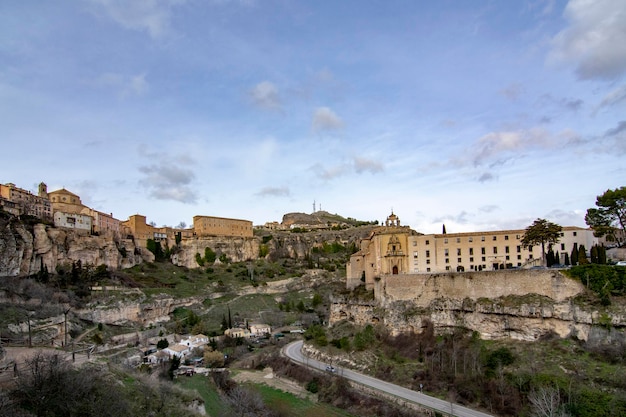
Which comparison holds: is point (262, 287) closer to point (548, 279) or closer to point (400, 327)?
point (400, 327)

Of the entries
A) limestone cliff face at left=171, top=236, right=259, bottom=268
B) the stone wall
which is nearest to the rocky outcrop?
the stone wall

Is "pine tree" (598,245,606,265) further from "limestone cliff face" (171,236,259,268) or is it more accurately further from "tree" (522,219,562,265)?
"limestone cliff face" (171,236,259,268)

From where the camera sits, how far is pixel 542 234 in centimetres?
3741

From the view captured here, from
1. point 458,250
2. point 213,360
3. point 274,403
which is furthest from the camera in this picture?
point 213,360

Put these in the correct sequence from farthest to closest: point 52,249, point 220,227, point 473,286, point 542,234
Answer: point 220,227 < point 52,249 < point 542,234 < point 473,286

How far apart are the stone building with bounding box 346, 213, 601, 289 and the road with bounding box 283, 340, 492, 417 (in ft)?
34.6

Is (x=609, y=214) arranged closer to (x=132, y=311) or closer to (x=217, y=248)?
(x=132, y=311)

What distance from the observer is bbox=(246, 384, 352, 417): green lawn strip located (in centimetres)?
3147

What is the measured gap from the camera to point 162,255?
83688mm

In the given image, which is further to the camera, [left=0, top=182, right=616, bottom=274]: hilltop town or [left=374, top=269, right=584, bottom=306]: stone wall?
[left=0, top=182, right=616, bottom=274]: hilltop town

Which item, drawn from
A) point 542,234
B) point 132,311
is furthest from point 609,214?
point 132,311

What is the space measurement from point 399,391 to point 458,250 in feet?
53.0

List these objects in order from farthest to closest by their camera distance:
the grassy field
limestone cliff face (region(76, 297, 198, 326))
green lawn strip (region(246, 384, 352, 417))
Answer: limestone cliff face (region(76, 297, 198, 326)) → green lawn strip (region(246, 384, 352, 417)) → the grassy field

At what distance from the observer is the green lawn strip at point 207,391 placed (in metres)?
30.8
